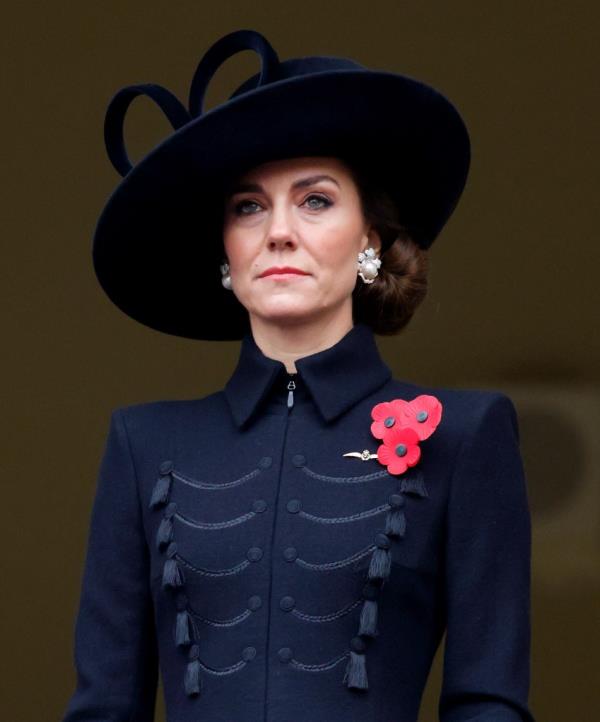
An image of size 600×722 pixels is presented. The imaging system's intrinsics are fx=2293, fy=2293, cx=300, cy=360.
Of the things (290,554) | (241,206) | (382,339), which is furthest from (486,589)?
(382,339)

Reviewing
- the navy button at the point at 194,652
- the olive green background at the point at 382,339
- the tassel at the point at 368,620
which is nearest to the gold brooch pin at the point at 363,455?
the tassel at the point at 368,620

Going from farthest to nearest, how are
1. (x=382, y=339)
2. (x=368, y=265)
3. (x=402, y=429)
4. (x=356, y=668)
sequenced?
(x=382, y=339) → (x=368, y=265) → (x=402, y=429) → (x=356, y=668)

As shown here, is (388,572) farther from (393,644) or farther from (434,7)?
(434,7)

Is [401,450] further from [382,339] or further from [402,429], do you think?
[382,339]

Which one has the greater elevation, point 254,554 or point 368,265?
point 368,265

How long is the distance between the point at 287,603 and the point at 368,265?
1.55 feet

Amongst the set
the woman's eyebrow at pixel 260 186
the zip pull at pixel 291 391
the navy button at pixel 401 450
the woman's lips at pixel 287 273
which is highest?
the woman's eyebrow at pixel 260 186

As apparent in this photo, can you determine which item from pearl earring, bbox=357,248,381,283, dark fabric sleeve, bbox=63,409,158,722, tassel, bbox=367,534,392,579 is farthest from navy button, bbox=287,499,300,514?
pearl earring, bbox=357,248,381,283

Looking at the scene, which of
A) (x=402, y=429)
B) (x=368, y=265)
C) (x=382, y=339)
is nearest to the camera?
(x=402, y=429)

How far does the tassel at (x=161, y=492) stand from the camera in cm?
295

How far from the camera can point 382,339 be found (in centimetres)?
460

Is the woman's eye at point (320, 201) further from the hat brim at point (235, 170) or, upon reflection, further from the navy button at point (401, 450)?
the navy button at point (401, 450)

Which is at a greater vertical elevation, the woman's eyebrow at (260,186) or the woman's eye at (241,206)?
the woman's eyebrow at (260,186)

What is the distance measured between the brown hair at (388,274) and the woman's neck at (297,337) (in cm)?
7
